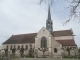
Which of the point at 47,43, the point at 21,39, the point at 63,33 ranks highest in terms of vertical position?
the point at 63,33

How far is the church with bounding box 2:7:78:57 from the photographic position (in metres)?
39.9

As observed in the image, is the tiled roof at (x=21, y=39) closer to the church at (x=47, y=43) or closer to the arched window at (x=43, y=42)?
the church at (x=47, y=43)

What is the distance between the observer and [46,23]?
48.9 metres

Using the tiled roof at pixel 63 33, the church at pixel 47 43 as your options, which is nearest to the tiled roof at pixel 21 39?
the church at pixel 47 43

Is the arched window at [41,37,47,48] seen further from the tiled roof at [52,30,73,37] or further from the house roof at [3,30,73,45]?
the tiled roof at [52,30,73,37]

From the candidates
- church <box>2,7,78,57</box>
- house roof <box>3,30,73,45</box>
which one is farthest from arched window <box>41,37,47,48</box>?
house roof <box>3,30,73,45</box>

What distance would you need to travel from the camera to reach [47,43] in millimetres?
41969

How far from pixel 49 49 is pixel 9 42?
18.0m

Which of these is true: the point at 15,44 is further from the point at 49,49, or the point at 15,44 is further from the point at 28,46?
the point at 49,49

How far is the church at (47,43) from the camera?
131ft

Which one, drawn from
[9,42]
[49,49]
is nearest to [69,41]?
[49,49]

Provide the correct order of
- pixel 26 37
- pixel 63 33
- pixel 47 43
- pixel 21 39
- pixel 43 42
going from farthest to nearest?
pixel 26 37, pixel 21 39, pixel 63 33, pixel 43 42, pixel 47 43

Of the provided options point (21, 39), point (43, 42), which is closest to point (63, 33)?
point (43, 42)

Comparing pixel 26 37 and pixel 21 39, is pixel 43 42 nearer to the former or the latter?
pixel 26 37
